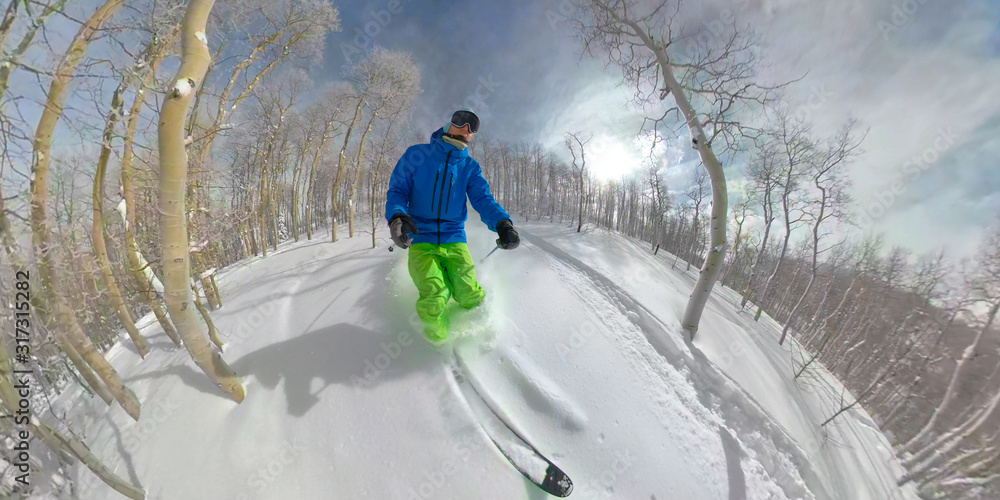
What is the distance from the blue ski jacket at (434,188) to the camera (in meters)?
2.68

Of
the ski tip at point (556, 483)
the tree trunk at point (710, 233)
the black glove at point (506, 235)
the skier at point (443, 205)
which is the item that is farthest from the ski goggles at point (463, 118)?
the tree trunk at point (710, 233)

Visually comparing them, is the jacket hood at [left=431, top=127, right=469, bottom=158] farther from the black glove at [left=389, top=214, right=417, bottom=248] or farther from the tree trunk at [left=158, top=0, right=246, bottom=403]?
the tree trunk at [left=158, top=0, right=246, bottom=403]

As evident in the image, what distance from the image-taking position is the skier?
8.70ft

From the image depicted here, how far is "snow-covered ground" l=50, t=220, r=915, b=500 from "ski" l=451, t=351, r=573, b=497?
52 millimetres

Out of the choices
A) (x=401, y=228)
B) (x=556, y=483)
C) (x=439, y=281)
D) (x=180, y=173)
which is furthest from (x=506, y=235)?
(x=180, y=173)

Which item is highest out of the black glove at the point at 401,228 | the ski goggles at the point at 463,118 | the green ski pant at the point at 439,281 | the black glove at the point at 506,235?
the ski goggles at the point at 463,118

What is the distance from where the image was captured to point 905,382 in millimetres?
14930

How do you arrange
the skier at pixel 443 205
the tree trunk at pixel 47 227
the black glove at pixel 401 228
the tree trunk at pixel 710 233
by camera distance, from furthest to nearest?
the tree trunk at pixel 710 233 → the skier at pixel 443 205 → the black glove at pixel 401 228 → the tree trunk at pixel 47 227

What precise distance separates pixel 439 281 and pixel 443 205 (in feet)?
2.39

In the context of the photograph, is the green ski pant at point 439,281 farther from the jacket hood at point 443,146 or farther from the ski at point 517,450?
the jacket hood at point 443,146

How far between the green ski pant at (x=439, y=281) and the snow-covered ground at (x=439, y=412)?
0.19 meters

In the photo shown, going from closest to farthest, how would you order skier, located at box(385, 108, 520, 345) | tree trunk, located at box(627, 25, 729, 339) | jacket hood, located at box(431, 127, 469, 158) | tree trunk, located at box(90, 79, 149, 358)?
skier, located at box(385, 108, 520, 345), jacket hood, located at box(431, 127, 469, 158), tree trunk, located at box(90, 79, 149, 358), tree trunk, located at box(627, 25, 729, 339)

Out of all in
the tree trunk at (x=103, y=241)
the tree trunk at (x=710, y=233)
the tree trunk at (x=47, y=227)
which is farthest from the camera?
the tree trunk at (x=710, y=233)

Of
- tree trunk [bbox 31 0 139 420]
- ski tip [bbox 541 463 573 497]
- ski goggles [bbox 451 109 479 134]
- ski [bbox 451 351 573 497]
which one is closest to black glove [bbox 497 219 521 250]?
ski goggles [bbox 451 109 479 134]
